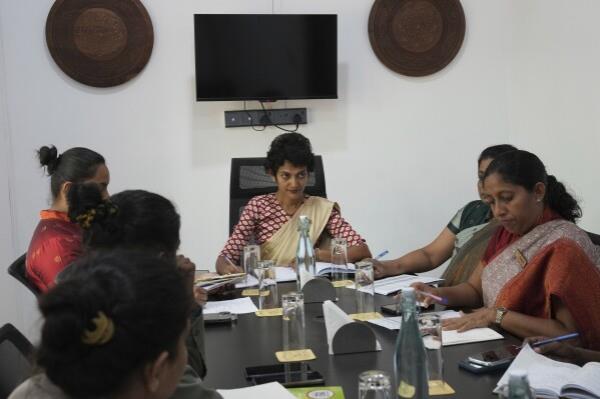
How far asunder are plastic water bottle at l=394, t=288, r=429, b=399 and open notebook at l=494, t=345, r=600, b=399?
14cm

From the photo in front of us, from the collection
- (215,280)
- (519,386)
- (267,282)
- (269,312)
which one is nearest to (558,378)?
(519,386)

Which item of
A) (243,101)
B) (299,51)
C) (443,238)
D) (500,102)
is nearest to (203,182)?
(243,101)

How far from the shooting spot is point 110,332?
895 millimetres

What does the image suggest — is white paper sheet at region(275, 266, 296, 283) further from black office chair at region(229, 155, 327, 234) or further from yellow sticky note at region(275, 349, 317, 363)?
yellow sticky note at region(275, 349, 317, 363)

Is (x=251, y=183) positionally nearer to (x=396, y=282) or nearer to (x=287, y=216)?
(x=287, y=216)

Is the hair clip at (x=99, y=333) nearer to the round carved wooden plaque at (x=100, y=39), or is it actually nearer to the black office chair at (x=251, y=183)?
the black office chair at (x=251, y=183)

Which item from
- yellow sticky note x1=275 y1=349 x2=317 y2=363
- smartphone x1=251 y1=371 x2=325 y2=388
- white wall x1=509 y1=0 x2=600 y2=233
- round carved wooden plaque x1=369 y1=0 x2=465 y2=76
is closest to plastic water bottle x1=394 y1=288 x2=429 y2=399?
smartphone x1=251 y1=371 x2=325 y2=388

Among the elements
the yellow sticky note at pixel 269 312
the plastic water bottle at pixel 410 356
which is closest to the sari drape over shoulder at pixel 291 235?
the yellow sticky note at pixel 269 312

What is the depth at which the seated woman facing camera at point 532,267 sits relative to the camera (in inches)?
65.8

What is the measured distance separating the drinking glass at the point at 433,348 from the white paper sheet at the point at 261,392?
0.29 metres

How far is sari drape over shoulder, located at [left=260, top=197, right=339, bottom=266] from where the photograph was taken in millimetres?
2805

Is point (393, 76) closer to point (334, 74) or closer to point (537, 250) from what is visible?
point (334, 74)

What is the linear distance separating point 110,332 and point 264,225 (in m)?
2.00

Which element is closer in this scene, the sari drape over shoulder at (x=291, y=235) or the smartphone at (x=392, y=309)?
the smartphone at (x=392, y=309)
